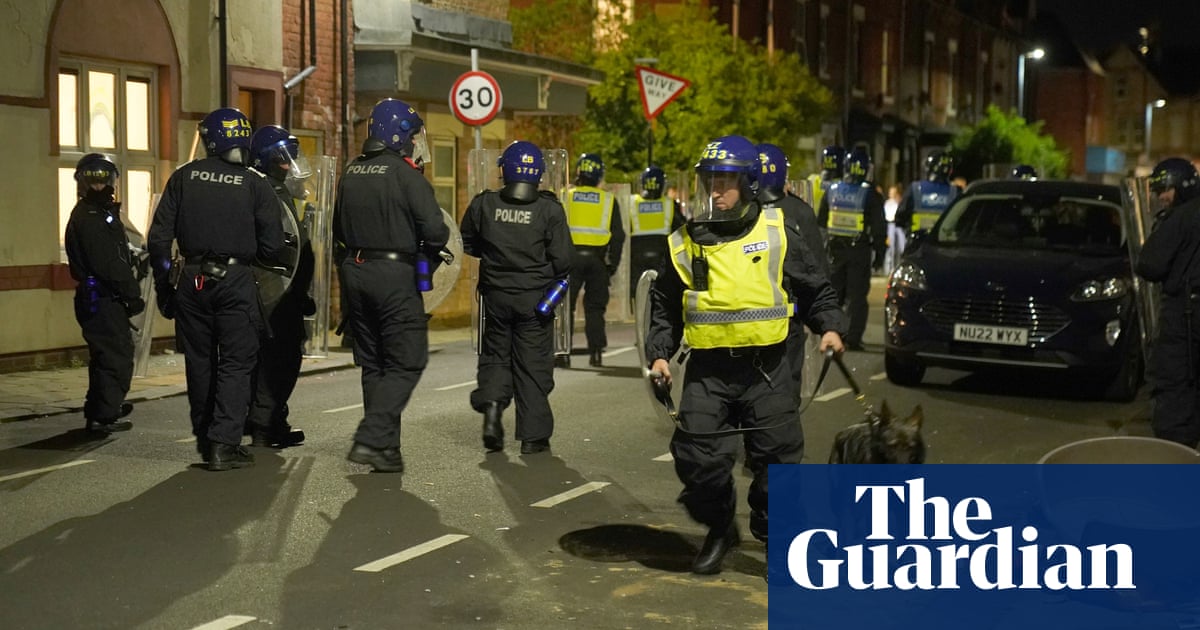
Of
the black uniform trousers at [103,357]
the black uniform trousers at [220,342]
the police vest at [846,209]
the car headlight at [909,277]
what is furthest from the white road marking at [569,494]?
the police vest at [846,209]

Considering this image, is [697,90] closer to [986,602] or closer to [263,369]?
[263,369]

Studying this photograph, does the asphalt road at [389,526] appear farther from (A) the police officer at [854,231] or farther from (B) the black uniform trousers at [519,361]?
(A) the police officer at [854,231]

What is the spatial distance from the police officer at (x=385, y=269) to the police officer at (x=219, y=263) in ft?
1.59

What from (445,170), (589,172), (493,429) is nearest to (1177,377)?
(493,429)

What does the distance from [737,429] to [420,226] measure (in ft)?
9.68

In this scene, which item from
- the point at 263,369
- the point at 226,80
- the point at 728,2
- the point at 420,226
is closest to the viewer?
the point at 420,226

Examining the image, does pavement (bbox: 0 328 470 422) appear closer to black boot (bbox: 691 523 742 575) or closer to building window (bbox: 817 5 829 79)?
black boot (bbox: 691 523 742 575)

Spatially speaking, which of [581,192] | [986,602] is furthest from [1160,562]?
[581,192]

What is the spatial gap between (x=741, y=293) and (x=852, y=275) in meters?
9.70

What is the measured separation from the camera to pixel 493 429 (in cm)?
986

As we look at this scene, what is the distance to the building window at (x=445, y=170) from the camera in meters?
20.8

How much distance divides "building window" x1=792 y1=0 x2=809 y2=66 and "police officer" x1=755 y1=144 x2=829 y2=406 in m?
31.8

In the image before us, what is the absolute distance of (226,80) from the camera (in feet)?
54.7

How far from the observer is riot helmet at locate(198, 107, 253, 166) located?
9008 mm
